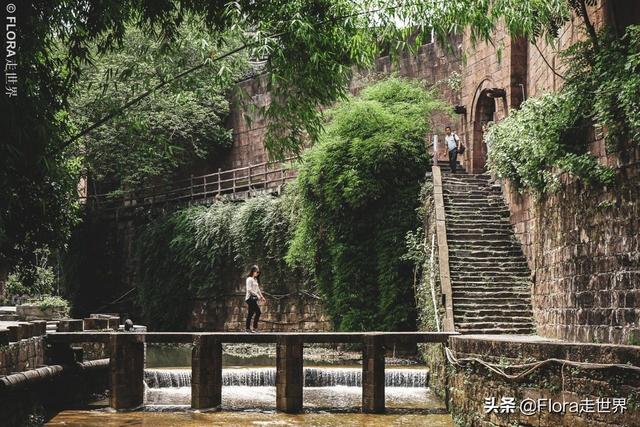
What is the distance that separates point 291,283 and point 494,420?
14907 mm

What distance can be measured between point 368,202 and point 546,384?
11862mm

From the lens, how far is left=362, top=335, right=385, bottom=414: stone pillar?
49.8ft

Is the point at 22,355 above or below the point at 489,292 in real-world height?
below

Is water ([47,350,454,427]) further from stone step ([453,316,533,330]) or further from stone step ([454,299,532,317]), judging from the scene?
stone step ([454,299,532,317])

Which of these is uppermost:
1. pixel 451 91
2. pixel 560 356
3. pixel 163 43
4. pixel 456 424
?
pixel 451 91

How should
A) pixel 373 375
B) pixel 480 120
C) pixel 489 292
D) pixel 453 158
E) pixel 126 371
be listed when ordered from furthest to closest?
pixel 480 120, pixel 453 158, pixel 489 292, pixel 126 371, pixel 373 375

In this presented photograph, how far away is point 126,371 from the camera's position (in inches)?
622

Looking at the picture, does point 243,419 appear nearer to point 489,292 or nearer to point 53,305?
point 489,292

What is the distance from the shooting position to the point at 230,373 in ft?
60.5

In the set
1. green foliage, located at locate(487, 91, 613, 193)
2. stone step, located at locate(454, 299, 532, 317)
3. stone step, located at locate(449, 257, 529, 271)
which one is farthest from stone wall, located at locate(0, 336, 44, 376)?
green foliage, located at locate(487, 91, 613, 193)

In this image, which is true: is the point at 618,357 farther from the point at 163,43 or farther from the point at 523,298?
the point at 523,298

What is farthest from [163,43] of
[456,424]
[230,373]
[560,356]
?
[230,373]

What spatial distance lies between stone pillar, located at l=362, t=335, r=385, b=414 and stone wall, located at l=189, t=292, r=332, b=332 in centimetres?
851

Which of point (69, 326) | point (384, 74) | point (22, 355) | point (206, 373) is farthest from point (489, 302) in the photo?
point (384, 74)
